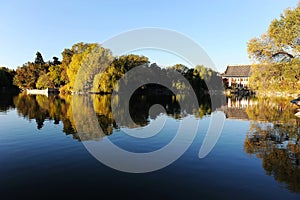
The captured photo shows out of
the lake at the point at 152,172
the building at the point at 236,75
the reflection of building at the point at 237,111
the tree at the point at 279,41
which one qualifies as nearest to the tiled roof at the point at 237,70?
the building at the point at 236,75

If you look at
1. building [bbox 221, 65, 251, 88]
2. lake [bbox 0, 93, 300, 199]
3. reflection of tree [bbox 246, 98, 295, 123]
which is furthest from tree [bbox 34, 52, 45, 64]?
lake [bbox 0, 93, 300, 199]

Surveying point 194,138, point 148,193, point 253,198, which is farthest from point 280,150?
point 148,193

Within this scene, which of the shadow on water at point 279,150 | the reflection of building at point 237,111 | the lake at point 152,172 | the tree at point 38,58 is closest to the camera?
the lake at point 152,172

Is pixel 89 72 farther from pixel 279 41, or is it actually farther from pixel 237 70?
pixel 237 70

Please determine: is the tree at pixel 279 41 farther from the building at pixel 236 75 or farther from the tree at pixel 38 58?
the tree at pixel 38 58

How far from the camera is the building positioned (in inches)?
4857

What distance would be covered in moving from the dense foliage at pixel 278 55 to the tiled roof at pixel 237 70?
9563 centimetres

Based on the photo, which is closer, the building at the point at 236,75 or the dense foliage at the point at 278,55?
the dense foliage at the point at 278,55

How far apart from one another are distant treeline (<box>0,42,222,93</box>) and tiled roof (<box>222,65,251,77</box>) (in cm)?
1770

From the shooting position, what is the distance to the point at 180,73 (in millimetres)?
110562

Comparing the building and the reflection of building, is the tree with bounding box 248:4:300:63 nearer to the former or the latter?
the reflection of building

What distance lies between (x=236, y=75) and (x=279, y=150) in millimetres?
119368

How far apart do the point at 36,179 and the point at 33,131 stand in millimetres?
11758

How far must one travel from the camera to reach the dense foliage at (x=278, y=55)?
99.0ft
